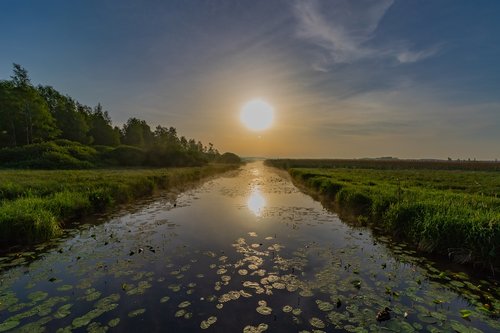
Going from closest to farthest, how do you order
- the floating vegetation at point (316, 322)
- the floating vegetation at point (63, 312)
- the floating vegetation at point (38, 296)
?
the floating vegetation at point (316, 322), the floating vegetation at point (63, 312), the floating vegetation at point (38, 296)

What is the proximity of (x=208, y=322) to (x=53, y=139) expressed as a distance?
252 feet

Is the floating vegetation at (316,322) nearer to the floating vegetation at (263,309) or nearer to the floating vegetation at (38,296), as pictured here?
the floating vegetation at (263,309)

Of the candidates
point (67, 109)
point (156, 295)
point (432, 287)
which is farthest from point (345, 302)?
point (67, 109)

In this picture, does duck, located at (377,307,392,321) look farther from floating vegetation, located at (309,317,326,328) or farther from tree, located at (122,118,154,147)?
tree, located at (122,118,154,147)

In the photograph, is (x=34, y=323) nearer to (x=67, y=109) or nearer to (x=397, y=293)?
(x=397, y=293)

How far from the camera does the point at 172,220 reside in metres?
15.5

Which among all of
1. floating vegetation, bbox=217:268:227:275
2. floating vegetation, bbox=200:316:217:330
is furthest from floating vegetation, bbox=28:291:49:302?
floating vegetation, bbox=217:268:227:275

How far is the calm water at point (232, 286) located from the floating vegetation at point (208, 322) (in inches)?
0.9

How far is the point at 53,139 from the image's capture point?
211 ft

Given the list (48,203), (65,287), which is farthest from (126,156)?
(65,287)

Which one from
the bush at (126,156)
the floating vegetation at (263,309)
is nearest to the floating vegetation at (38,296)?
the floating vegetation at (263,309)

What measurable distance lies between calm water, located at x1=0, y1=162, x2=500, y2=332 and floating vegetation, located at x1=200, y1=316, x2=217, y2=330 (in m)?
0.02

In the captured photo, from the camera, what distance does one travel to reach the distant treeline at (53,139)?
40.2 m

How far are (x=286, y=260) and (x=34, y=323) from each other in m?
7.26
